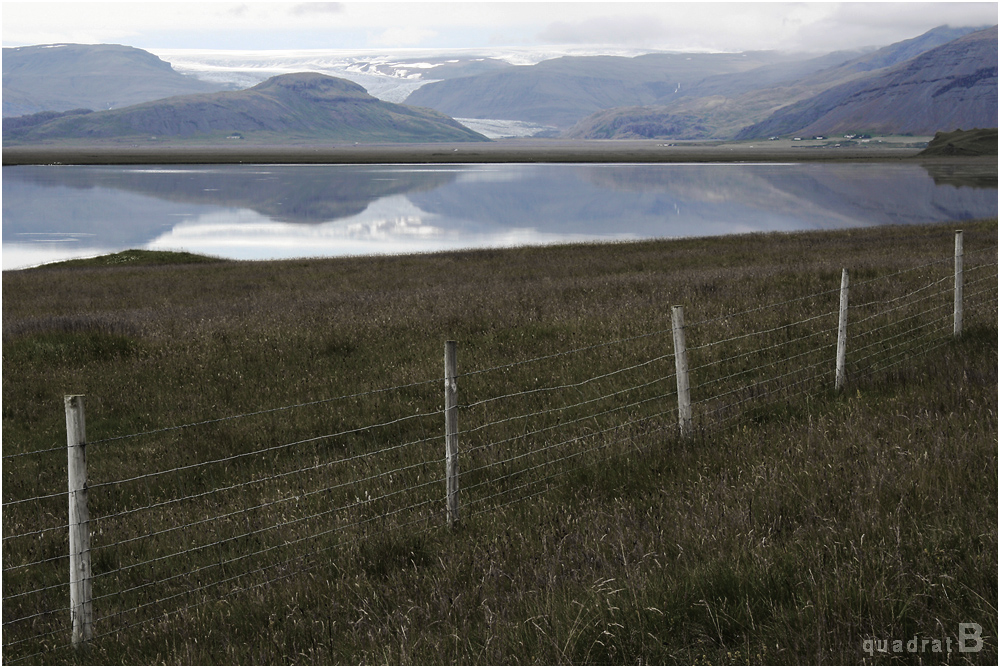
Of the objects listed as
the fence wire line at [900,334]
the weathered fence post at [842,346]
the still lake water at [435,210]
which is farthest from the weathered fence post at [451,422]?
the still lake water at [435,210]

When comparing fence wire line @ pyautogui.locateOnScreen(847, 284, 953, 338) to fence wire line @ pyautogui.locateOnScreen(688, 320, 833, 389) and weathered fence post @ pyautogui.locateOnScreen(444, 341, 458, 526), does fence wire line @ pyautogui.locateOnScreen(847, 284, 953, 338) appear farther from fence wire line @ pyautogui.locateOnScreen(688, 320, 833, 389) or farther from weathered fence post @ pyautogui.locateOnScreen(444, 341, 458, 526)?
weathered fence post @ pyautogui.locateOnScreen(444, 341, 458, 526)

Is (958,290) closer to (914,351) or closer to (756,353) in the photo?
(914,351)

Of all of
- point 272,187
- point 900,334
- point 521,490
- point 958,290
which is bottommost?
point 521,490

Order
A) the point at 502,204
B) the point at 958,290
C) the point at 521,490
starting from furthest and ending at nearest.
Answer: the point at 502,204 → the point at 958,290 → the point at 521,490

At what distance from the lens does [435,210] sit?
103 meters

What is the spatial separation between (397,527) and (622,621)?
2.84m

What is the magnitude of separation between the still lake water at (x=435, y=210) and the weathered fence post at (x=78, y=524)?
51268mm

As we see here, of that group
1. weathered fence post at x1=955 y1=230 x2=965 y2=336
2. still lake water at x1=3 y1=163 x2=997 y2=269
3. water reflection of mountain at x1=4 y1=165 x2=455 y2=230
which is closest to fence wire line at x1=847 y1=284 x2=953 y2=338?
weathered fence post at x1=955 y1=230 x2=965 y2=336

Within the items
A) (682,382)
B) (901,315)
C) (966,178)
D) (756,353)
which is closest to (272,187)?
(966,178)

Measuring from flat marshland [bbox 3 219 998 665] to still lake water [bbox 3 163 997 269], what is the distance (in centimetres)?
4188

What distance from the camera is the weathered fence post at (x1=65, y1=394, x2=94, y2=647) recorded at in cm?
521

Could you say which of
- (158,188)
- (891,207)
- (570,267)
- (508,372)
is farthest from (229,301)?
(158,188)

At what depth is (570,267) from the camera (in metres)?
32.9

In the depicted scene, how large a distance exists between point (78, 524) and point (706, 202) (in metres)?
104
